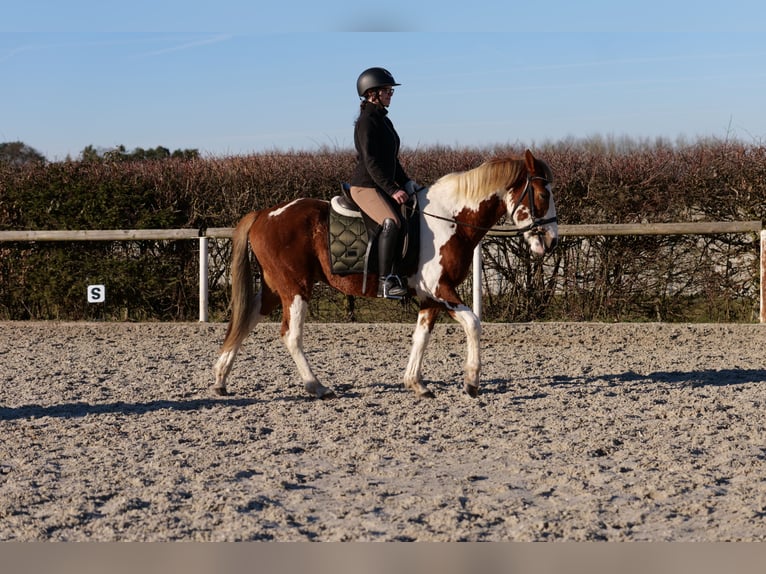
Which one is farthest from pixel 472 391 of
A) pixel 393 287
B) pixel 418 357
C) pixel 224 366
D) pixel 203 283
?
pixel 203 283

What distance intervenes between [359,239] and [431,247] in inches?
21.5

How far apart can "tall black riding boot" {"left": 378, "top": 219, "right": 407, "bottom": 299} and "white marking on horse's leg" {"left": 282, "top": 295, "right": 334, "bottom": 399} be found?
0.66 meters

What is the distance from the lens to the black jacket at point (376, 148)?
751cm

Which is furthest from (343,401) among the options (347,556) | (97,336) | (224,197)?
(224,197)

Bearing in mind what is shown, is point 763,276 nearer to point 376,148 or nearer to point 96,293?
point 376,148

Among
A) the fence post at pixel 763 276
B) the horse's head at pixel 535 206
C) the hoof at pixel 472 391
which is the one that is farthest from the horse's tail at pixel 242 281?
the fence post at pixel 763 276

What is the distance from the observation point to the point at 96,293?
44.3 feet

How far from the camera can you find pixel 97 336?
12.1 metres

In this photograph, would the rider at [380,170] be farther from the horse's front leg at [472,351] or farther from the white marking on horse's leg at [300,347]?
the white marking on horse's leg at [300,347]

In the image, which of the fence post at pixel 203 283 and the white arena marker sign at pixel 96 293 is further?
the white arena marker sign at pixel 96 293

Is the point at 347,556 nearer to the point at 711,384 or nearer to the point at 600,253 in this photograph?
the point at 711,384

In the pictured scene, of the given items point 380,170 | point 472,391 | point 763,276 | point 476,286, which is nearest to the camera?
point 380,170

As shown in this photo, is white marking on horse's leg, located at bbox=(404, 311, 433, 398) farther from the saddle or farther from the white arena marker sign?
the white arena marker sign

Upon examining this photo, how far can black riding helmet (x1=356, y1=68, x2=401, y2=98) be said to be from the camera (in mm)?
7547
